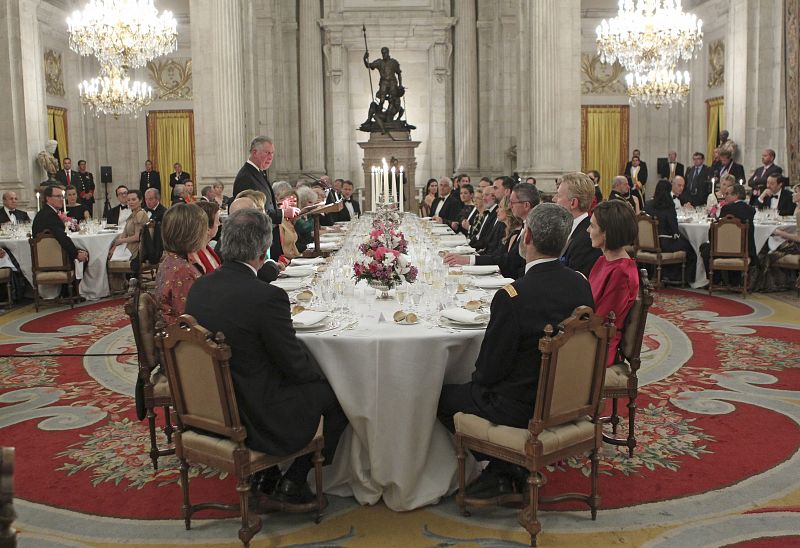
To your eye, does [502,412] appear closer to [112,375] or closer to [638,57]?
[112,375]

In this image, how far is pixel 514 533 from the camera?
3.48 m

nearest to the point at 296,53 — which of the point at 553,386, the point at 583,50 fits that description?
the point at 583,50

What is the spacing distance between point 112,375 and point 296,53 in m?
13.9

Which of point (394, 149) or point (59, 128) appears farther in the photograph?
point (59, 128)

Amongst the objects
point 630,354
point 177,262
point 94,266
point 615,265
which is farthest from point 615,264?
point 94,266

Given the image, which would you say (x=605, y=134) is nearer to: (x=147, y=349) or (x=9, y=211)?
(x=9, y=211)

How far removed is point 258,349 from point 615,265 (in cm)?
184

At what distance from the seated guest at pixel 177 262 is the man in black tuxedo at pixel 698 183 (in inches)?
412

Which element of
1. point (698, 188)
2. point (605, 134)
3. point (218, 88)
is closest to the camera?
point (218, 88)

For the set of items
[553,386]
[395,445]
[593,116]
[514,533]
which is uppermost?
[593,116]

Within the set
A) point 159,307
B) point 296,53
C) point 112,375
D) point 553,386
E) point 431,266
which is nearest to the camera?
point 553,386

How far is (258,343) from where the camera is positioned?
328 cm

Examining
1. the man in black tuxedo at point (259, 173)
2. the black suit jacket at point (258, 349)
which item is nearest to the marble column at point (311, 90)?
the man in black tuxedo at point (259, 173)

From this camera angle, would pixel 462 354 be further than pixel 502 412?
Yes
